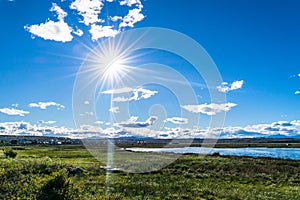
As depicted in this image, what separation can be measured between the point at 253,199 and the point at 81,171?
69.4 ft

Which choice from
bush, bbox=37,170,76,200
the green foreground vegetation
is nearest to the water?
the green foreground vegetation

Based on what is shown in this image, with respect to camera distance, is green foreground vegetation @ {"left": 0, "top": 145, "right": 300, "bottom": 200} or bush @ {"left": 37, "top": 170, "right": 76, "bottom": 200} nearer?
bush @ {"left": 37, "top": 170, "right": 76, "bottom": 200}

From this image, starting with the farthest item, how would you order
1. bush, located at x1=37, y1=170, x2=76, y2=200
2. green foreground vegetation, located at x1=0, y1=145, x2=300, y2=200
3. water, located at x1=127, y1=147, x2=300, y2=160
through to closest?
1. water, located at x1=127, y1=147, x2=300, y2=160
2. green foreground vegetation, located at x1=0, y1=145, x2=300, y2=200
3. bush, located at x1=37, y1=170, x2=76, y2=200

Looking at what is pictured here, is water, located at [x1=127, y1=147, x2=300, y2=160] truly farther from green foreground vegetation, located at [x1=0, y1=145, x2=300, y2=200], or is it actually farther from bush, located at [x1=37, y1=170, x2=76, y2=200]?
bush, located at [x1=37, y1=170, x2=76, y2=200]

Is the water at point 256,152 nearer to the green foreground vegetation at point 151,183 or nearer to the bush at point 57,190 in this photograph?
the green foreground vegetation at point 151,183

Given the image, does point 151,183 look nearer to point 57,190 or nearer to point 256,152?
point 57,190

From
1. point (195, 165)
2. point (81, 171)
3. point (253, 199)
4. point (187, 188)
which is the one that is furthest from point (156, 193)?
point (195, 165)

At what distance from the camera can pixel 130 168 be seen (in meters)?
47.3

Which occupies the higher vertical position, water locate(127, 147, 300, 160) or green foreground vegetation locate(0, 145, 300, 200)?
water locate(127, 147, 300, 160)

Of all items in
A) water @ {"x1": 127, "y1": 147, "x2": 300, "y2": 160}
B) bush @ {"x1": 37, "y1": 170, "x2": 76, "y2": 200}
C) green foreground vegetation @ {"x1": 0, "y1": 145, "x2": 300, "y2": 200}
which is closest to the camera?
bush @ {"x1": 37, "y1": 170, "x2": 76, "y2": 200}

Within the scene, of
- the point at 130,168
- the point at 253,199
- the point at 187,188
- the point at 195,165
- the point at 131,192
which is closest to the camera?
the point at 253,199

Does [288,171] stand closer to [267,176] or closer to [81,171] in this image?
[267,176]

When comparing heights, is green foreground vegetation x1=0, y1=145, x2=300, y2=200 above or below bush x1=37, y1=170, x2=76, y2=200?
below

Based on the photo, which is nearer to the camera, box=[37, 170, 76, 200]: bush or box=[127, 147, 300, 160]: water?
box=[37, 170, 76, 200]: bush
